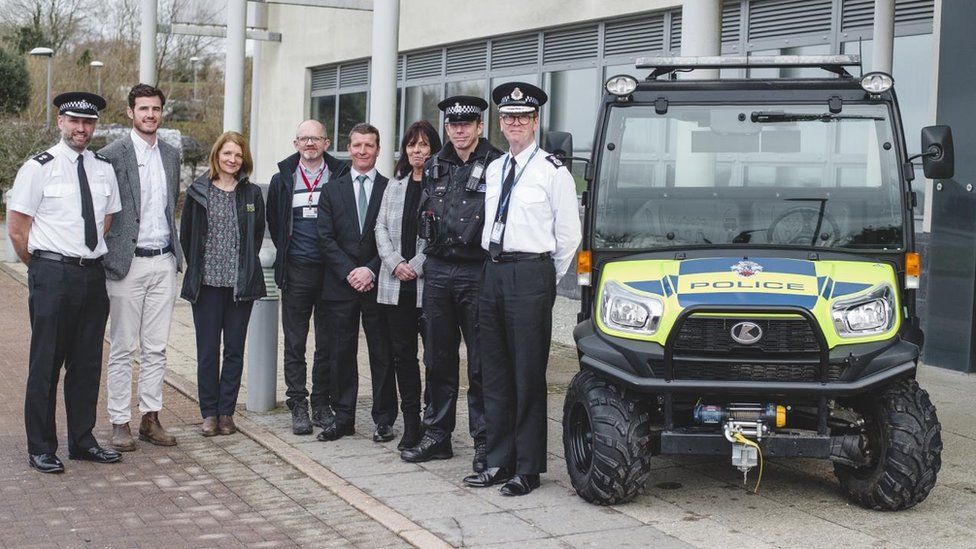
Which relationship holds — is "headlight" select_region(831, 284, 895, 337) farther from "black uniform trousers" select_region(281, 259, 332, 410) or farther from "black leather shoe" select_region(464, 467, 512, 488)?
"black uniform trousers" select_region(281, 259, 332, 410)

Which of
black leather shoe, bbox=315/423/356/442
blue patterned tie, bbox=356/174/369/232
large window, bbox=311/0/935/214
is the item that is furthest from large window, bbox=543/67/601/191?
black leather shoe, bbox=315/423/356/442

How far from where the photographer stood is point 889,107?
690 cm

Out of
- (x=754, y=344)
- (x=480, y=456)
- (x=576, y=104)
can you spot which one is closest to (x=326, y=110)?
(x=576, y=104)

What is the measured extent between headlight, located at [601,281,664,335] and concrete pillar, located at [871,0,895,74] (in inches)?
270

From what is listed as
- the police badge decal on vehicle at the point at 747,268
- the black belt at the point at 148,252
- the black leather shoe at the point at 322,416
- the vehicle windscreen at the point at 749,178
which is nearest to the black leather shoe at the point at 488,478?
the vehicle windscreen at the point at 749,178

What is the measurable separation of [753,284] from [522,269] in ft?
3.86

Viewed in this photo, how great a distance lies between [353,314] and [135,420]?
1784 mm

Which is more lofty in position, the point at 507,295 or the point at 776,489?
the point at 507,295

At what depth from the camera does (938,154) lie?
6703 millimetres

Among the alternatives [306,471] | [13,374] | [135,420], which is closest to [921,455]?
[306,471]

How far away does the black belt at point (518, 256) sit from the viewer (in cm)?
673

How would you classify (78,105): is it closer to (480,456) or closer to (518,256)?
(518,256)

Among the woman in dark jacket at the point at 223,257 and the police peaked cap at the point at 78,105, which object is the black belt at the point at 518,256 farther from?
the police peaked cap at the point at 78,105

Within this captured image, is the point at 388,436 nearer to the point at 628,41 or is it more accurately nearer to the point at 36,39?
the point at 628,41
